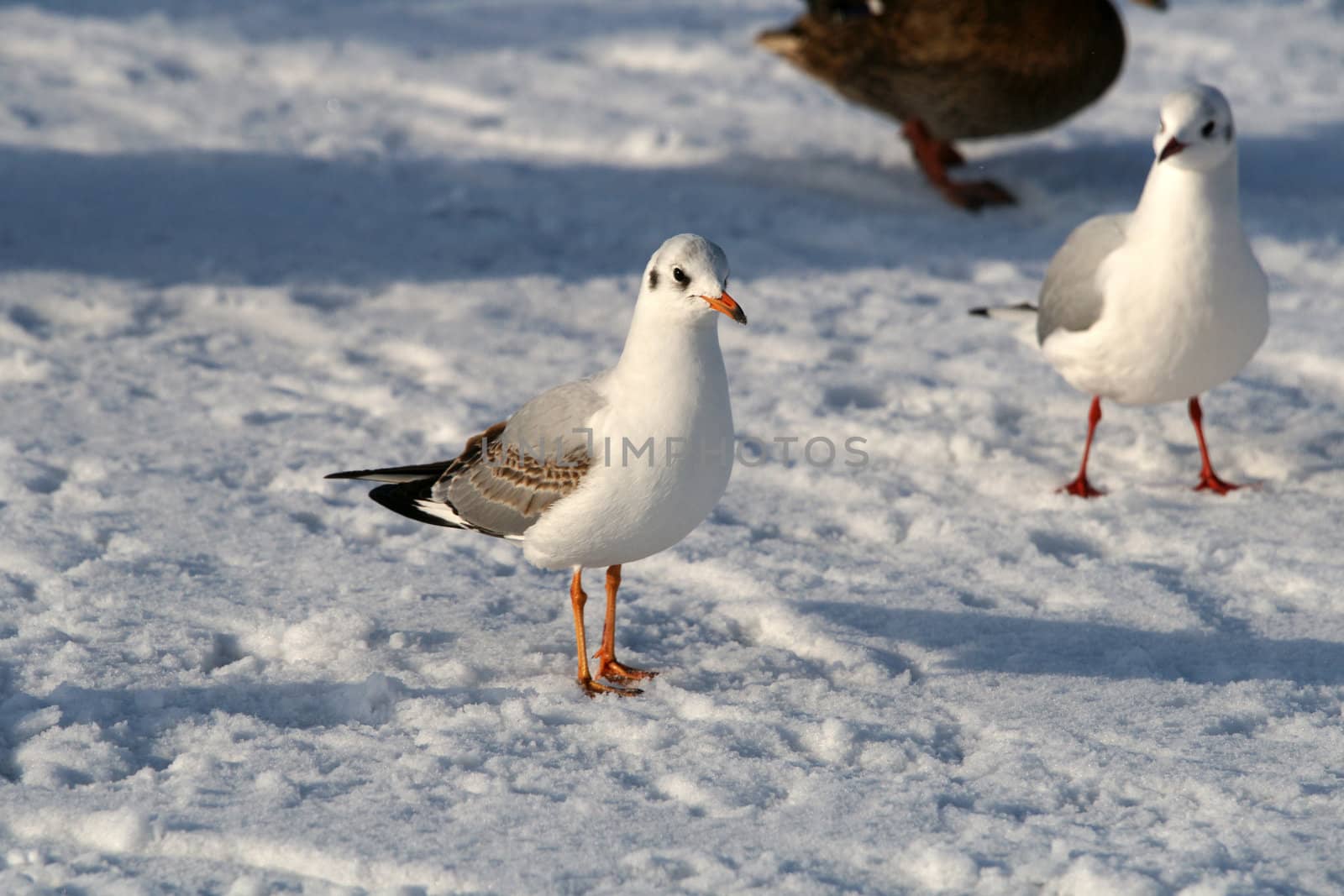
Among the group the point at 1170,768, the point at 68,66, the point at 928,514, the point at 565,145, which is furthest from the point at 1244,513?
the point at 68,66

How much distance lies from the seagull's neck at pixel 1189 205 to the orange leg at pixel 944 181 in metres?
3.39

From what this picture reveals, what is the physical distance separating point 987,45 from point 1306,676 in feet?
16.3

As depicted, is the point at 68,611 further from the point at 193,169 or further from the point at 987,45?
the point at 987,45

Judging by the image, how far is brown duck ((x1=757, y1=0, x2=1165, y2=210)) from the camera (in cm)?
823

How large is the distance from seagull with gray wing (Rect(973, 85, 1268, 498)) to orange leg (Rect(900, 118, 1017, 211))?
3275mm

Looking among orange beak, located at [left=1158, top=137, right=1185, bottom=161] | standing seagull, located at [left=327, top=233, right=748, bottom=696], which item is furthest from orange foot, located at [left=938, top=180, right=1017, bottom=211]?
standing seagull, located at [left=327, top=233, right=748, bottom=696]

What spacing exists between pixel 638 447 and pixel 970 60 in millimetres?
5154

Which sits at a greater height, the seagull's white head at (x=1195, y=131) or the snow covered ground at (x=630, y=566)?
the seagull's white head at (x=1195, y=131)

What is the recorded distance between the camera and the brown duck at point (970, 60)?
823 cm

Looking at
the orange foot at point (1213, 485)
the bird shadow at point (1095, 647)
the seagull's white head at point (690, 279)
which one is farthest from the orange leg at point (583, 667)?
the orange foot at point (1213, 485)

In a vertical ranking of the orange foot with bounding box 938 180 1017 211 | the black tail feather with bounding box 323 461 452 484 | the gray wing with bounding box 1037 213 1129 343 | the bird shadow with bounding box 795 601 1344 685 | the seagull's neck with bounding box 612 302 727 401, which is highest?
the orange foot with bounding box 938 180 1017 211

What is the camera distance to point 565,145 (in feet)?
30.8

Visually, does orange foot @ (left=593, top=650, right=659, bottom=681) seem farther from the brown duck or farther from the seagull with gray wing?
the brown duck

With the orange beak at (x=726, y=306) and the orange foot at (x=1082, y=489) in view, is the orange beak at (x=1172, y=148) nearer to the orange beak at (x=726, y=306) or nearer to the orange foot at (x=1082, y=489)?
the orange foot at (x=1082, y=489)
